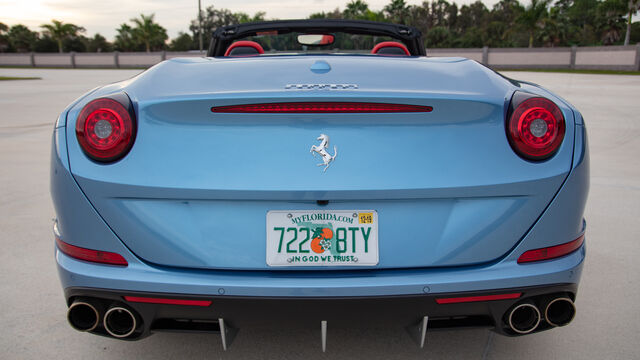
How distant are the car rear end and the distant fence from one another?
25.7 meters

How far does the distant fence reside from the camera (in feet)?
116

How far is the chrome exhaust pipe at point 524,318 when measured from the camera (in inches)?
65.7

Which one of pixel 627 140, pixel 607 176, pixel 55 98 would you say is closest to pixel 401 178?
pixel 607 176

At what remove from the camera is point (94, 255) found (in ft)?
5.52

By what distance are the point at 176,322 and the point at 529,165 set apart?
1236 mm

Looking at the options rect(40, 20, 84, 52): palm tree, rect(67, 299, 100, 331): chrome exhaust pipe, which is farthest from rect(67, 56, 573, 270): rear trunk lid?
rect(40, 20, 84, 52): palm tree

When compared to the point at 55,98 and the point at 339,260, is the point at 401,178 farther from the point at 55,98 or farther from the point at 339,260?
the point at 55,98

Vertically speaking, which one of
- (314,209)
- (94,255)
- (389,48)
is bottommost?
(94,255)

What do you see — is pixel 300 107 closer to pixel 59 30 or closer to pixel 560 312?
pixel 560 312

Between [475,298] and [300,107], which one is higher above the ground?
[300,107]

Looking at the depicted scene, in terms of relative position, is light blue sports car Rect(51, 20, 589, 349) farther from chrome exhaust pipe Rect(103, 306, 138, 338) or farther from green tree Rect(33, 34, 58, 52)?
green tree Rect(33, 34, 58, 52)

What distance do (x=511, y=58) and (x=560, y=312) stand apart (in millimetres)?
44371

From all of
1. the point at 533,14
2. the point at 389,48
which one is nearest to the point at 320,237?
the point at 389,48

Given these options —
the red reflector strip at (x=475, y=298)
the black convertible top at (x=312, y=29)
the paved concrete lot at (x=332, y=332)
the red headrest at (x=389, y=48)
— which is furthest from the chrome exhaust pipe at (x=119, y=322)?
the black convertible top at (x=312, y=29)
